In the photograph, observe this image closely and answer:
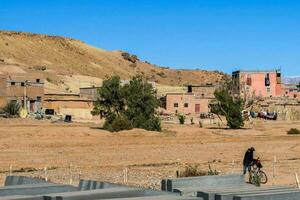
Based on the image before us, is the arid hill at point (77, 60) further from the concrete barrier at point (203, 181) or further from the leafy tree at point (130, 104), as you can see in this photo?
the concrete barrier at point (203, 181)

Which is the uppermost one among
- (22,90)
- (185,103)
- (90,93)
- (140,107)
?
(90,93)

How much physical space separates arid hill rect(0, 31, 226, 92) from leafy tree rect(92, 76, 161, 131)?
61.5m

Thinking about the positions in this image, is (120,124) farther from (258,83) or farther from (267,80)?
(267,80)

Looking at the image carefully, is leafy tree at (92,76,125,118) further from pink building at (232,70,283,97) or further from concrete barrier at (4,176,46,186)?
pink building at (232,70,283,97)

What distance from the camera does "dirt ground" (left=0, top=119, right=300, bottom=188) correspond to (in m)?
25.7

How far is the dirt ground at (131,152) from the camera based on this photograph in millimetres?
25719

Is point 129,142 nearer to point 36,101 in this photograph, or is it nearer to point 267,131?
point 267,131

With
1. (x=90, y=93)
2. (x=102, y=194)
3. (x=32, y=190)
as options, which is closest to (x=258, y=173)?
(x=32, y=190)

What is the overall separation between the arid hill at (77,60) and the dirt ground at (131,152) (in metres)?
66.4

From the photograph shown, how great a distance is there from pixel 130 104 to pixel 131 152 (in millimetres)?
16626

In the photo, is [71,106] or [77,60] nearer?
[71,106]

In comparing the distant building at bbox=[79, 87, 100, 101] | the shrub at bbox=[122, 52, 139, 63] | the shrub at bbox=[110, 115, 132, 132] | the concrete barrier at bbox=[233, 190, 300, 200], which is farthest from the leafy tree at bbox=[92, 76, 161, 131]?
the shrub at bbox=[122, 52, 139, 63]

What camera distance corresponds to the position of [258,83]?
330 ft

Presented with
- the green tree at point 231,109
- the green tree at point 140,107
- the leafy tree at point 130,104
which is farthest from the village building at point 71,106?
the green tree at point 140,107
